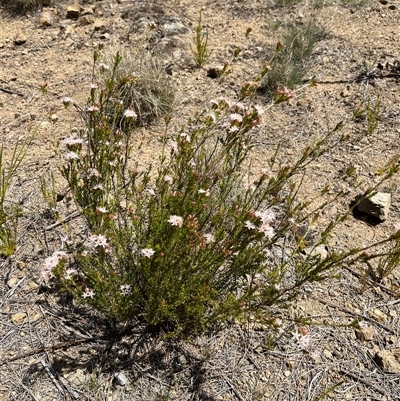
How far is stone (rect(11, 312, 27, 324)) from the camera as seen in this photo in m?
2.65

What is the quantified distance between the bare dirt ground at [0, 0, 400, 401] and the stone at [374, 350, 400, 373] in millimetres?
18

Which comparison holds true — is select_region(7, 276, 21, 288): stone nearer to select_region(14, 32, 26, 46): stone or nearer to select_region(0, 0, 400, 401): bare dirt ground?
select_region(0, 0, 400, 401): bare dirt ground

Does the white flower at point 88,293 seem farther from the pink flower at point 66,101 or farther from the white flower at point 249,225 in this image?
the pink flower at point 66,101

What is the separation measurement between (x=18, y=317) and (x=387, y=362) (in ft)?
7.63

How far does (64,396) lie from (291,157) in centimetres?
279

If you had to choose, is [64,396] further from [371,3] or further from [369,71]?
[371,3]

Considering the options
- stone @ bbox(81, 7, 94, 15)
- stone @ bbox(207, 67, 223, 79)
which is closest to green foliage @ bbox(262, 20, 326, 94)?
stone @ bbox(207, 67, 223, 79)

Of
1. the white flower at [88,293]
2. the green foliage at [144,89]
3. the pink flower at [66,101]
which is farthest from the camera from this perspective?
the green foliage at [144,89]

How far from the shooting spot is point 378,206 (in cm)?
338

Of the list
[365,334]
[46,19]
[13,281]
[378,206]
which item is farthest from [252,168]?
[46,19]

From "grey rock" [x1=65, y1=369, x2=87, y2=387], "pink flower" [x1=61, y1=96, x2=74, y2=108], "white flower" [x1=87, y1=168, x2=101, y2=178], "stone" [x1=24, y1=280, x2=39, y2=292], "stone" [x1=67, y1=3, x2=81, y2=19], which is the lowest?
"grey rock" [x1=65, y1=369, x2=87, y2=387]

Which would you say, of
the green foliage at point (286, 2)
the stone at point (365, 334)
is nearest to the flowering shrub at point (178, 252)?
the stone at point (365, 334)

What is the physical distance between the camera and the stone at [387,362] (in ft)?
8.43

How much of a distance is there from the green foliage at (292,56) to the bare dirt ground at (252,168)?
145mm
